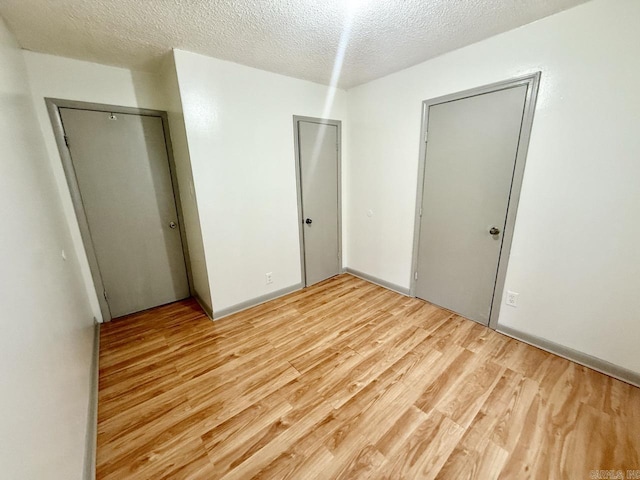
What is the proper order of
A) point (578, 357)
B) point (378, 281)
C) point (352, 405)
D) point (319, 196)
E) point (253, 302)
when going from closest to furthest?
point (352, 405) → point (578, 357) → point (253, 302) → point (319, 196) → point (378, 281)

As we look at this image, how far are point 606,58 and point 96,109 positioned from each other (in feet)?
12.8

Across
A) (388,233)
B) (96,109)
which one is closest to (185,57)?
(96,109)

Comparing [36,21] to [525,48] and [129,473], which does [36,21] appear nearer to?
[129,473]

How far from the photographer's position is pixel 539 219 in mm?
1935

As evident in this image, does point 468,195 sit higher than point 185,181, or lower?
lower

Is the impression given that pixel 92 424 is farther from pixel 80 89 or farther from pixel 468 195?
pixel 468 195

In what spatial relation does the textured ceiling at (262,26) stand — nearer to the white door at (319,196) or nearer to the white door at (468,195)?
the white door at (468,195)

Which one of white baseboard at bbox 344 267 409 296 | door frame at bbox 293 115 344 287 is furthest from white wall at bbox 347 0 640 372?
door frame at bbox 293 115 344 287

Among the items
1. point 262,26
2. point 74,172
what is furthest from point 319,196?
point 74,172

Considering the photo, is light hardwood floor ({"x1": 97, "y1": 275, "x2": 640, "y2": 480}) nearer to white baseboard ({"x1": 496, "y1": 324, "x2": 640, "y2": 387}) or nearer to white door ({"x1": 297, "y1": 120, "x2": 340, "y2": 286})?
white baseboard ({"x1": 496, "y1": 324, "x2": 640, "y2": 387})

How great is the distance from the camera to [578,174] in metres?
1.73

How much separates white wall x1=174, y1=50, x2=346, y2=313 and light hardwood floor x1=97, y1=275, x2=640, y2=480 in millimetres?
681

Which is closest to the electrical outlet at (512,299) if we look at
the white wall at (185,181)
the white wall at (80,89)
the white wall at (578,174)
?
the white wall at (578,174)

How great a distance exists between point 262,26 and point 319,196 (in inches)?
69.9
